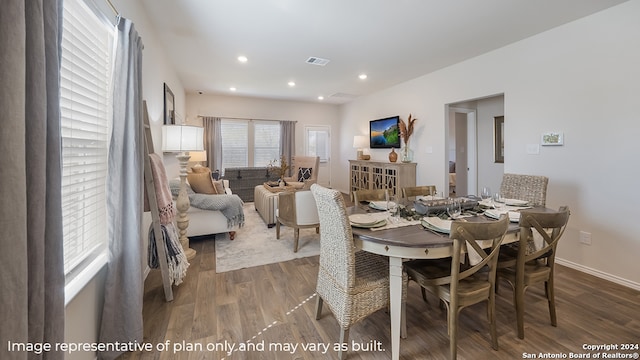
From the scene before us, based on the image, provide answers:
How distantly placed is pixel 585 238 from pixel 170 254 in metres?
4.14

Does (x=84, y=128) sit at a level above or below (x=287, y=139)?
below

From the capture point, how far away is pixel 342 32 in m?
3.18

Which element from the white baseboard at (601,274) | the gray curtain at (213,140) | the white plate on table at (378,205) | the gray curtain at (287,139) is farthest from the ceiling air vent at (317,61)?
the white baseboard at (601,274)

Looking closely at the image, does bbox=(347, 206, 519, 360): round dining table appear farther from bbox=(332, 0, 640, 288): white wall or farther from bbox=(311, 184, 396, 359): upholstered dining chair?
bbox=(332, 0, 640, 288): white wall

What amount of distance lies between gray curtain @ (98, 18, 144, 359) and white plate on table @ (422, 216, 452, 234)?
1.86 m

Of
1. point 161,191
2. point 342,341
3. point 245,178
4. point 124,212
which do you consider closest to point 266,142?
point 245,178

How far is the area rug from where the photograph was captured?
3107 mm

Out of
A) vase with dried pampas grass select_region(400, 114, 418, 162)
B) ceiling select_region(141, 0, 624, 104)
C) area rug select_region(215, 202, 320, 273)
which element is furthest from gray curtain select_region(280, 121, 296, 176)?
area rug select_region(215, 202, 320, 273)

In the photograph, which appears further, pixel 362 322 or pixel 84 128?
pixel 362 322

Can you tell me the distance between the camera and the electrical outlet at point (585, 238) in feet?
9.28

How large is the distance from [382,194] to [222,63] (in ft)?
11.2

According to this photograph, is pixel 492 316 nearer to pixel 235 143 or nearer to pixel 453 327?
pixel 453 327

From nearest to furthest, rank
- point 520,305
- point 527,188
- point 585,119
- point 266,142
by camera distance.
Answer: point 520,305 → point 527,188 → point 585,119 → point 266,142

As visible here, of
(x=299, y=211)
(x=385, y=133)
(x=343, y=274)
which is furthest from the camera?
(x=385, y=133)
